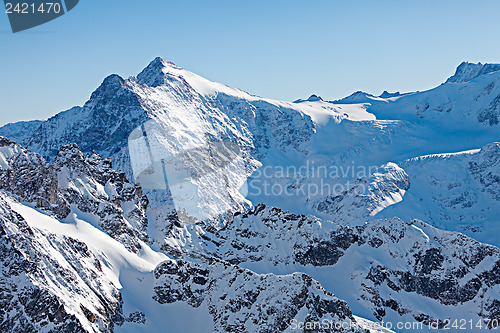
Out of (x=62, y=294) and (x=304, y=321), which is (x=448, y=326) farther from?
(x=62, y=294)

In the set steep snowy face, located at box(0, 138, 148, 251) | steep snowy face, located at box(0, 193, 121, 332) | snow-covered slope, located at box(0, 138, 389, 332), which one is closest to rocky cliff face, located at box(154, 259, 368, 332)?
snow-covered slope, located at box(0, 138, 389, 332)

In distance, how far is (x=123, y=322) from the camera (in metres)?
161

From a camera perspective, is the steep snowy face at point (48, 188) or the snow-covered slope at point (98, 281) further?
the steep snowy face at point (48, 188)

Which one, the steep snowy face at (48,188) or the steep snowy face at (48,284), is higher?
the steep snowy face at (48,188)

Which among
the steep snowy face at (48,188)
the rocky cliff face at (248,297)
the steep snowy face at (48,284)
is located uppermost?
the steep snowy face at (48,188)

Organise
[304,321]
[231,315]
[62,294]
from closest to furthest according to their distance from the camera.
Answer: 1. [62,294]
2. [304,321]
3. [231,315]

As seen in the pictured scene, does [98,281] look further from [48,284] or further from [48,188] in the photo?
[48,188]

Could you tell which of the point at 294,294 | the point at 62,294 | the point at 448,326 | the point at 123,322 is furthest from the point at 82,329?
the point at 448,326

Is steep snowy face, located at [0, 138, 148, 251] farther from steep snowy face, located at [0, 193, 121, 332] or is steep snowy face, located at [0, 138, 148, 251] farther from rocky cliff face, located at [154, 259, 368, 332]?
rocky cliff face, located at [154, 259, 368, 332]

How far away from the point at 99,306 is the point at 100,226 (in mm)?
44390

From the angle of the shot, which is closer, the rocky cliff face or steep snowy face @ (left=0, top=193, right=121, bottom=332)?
steep snowy face @ (left=0, top=193, right=121, bottom=332)

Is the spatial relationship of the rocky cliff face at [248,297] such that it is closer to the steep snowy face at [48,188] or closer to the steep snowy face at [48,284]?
the steep snowy face at [48,284]

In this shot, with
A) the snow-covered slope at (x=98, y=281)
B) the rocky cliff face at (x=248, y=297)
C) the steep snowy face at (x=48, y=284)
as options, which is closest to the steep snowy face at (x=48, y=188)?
the snow-covered slope at (x=98, y=281)

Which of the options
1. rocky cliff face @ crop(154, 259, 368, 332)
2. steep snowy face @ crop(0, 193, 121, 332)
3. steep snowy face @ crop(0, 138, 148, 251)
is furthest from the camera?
steep snowy face @ crop(0, 138, 148, 251)
